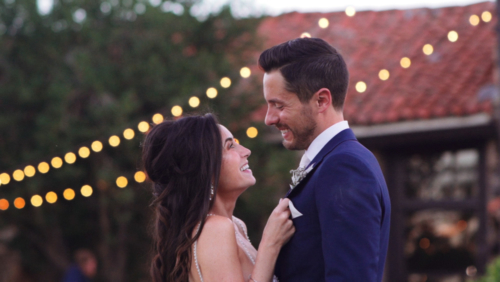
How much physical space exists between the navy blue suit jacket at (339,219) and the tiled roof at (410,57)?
5301 mm

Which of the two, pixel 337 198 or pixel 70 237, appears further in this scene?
pixel 70 237

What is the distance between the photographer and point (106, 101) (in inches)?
271

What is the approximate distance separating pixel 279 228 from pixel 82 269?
5.67 meters

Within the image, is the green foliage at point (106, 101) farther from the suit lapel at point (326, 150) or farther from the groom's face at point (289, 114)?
the suit lapel at point (326, 150)

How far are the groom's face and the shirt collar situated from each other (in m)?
0.03

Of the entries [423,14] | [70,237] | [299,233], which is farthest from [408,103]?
[299,233]

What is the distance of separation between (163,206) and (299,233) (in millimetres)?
825

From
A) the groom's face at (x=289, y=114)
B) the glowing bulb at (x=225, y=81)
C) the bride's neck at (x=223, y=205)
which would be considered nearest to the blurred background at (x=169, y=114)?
the glowing bulb at (x=225, y=81)

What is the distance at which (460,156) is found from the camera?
7.38 m

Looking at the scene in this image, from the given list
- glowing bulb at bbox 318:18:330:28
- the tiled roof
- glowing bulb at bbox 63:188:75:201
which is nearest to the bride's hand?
glowing bulb at bbox 318:18:330:28

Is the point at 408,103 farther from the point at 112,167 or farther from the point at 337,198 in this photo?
the point at 337,198

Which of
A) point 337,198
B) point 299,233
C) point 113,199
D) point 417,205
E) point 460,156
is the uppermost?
point 337,198

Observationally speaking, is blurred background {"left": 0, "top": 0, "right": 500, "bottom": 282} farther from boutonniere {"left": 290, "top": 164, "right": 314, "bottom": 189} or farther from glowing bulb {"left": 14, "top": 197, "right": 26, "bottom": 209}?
boutonniere {"left": 290, "top": 164, "right": 314, "bottom": 189}

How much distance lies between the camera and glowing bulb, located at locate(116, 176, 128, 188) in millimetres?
6263
